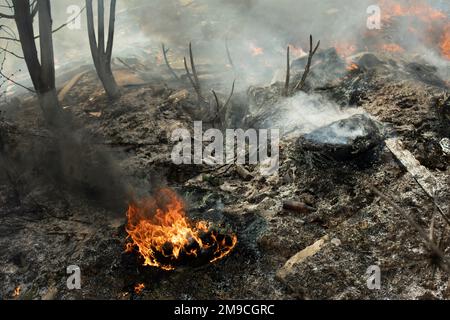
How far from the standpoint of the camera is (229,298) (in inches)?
146

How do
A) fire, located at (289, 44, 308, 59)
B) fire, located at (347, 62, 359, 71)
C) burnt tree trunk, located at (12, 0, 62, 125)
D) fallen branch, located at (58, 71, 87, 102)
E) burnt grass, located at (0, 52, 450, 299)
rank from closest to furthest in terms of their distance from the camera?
burnt grass, located at (0, 52, 450, 299), burnt tree trunk, located at (12, 0, 62, 125), fire, located at (347, 62, 359, 71), fallen branch, located at (58, 71, 87, 102), fire, located at (289, 44, 308, 59)

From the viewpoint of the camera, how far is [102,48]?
7223 mm

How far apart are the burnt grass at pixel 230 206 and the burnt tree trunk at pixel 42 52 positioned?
564 millimetres

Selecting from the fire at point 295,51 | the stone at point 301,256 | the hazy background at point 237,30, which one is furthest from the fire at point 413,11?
the stone at point 301,256

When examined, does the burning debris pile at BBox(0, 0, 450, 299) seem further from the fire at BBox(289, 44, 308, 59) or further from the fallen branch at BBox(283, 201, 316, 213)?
the fire at BBox(289, 44, 308, 59)

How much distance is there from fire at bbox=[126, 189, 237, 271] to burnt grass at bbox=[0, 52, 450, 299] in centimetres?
13

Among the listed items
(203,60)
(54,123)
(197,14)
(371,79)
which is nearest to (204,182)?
(54,123)

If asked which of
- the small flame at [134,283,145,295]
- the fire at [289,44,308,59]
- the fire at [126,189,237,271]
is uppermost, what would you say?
the fire at [289,44,308,59]

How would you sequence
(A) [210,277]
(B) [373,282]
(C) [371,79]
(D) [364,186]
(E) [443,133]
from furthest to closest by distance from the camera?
(C) [371,79] < (E) [443,133] < (D) [364,186] < (A) [210,277] < (B) [373,282]

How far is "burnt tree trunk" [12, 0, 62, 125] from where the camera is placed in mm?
5605

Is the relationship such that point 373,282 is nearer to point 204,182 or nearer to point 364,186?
point 364,186

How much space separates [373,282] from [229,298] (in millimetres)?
1533

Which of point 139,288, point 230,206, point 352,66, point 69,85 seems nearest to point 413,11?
point 352,66

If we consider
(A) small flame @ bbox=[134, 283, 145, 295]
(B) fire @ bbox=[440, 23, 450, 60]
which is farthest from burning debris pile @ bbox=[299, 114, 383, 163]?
(B) fire @ bbox=[440, 23, 450, 60]
